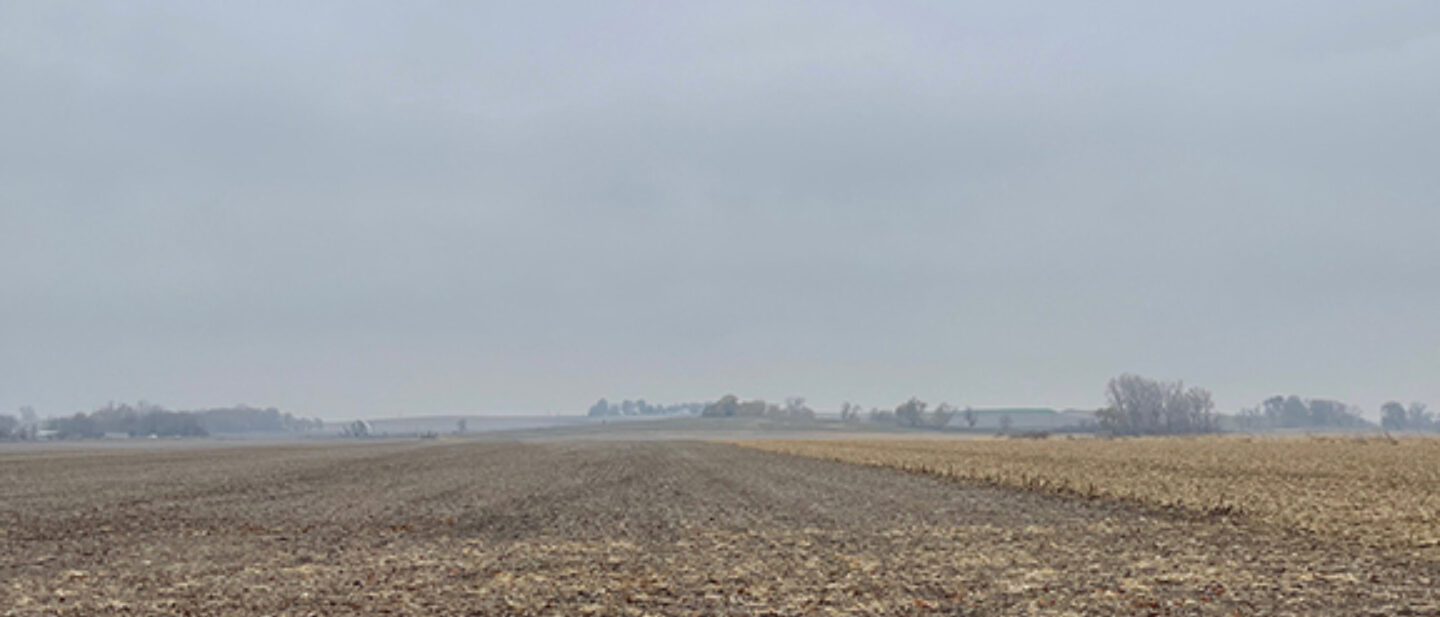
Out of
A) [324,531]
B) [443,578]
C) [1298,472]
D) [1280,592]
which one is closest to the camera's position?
[1280,592]

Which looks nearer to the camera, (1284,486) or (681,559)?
(681,559)

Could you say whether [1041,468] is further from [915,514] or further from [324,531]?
[324,531]

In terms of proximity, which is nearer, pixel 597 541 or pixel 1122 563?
pixel 1122 563

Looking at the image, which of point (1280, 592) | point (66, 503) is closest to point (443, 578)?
point (1280, 592)

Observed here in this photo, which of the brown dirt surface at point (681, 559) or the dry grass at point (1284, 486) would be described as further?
the dry grass at point (1284, 486)

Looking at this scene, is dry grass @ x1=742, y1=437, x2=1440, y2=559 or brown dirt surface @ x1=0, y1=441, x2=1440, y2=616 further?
dry grass @ x1=742, y1=437, x2=1440, y2=559

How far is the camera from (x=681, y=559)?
1930 cm

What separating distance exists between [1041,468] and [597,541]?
29678 mm

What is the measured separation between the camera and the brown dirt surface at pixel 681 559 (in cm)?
1471

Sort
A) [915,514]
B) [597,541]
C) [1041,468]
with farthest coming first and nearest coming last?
[1041,468], [915,514], [597,541]

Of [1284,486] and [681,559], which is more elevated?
[1284,486]

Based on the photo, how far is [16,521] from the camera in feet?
96.8

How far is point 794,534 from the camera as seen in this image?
23.2 metres

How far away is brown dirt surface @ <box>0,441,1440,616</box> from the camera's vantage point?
48.3 ft
